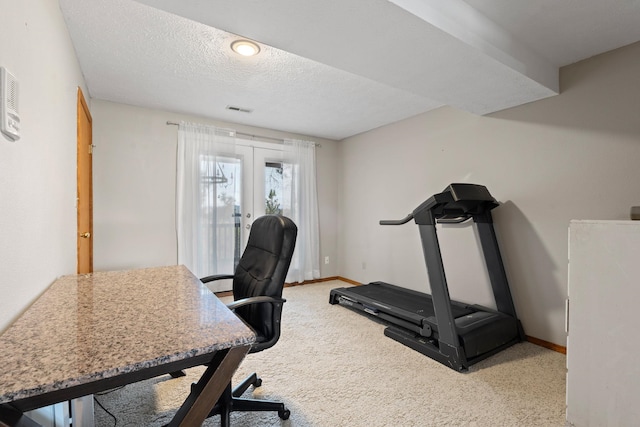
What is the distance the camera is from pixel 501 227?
266 cm

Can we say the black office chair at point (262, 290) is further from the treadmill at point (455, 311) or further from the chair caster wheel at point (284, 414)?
the treadmill at point (455, 311)

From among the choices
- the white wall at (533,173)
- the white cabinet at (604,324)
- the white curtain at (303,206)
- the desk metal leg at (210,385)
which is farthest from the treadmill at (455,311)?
the desk metal leg at (210,385)

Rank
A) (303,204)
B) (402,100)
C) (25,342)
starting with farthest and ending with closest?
(303,204) → (402,100) → (25,342)

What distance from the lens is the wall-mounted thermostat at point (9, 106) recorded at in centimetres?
82

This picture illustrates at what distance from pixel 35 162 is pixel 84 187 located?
1585 mm

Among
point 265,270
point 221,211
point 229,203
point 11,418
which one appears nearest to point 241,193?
point 229,203

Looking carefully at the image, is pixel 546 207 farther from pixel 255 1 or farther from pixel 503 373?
pixel 255 1

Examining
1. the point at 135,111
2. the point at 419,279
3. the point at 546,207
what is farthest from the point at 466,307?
the point at 135,111

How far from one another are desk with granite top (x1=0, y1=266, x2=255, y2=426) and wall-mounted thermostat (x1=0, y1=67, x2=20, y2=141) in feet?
1.92

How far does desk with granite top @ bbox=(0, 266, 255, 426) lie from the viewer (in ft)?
1.99

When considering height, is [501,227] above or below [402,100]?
below

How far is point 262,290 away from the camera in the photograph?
5.18 feet

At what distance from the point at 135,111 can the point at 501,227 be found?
3.98m

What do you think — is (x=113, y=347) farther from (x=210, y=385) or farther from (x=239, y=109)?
(x=239, y=109)
